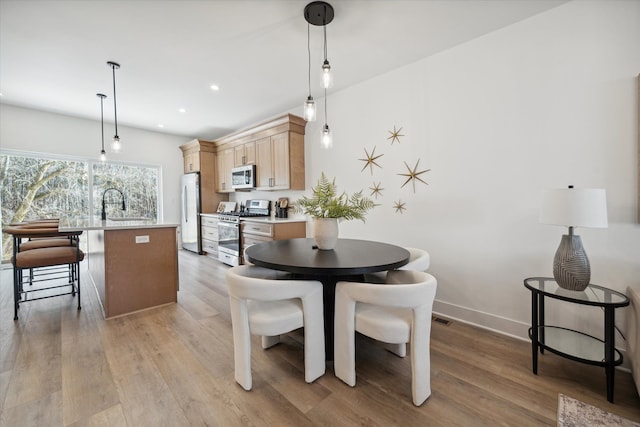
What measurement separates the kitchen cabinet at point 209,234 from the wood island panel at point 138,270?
217 centimetres

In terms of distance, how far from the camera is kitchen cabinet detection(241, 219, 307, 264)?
12.4 ft

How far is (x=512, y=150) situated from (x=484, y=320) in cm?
152

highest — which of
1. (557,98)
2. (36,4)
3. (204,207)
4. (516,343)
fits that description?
(36,4)

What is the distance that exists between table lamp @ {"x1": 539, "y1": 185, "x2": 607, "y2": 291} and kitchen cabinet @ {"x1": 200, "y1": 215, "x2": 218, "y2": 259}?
4821mm

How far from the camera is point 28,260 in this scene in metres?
2.46

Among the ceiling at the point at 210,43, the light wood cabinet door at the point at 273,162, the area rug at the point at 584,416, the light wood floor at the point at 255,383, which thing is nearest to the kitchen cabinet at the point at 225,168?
the light wood cabinet door at the point at 273,162

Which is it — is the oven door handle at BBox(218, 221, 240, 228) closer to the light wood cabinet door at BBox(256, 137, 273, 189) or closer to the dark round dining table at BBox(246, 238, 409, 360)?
the light wood cabinet door at BBox(256, 137, 273, 189)

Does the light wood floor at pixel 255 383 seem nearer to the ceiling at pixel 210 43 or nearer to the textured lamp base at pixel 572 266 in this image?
the textured lamp base at pixel 572 266

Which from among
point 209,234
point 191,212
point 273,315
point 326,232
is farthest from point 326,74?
point 191,212

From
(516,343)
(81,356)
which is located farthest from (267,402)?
(516,343)

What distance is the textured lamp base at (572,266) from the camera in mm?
1636

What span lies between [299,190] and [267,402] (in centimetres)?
310

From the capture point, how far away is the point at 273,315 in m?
1.54

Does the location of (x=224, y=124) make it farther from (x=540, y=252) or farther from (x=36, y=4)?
(x=540, y=252)
